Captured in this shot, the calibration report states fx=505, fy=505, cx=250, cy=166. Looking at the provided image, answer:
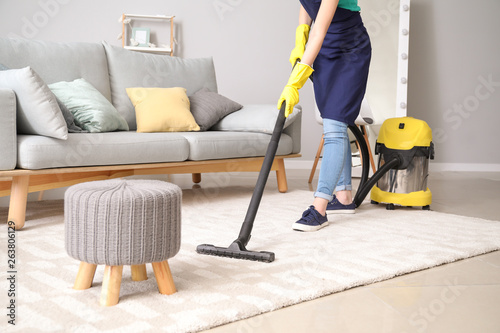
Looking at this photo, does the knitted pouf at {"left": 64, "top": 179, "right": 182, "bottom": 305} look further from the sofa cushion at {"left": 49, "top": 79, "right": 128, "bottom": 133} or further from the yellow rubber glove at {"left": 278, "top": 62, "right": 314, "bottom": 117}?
the sofa cushion at {"left": 49, "top": 79, "right": 128, "bottom": 133}

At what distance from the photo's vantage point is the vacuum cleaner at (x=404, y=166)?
2.73 m

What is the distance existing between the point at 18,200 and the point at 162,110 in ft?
3.43

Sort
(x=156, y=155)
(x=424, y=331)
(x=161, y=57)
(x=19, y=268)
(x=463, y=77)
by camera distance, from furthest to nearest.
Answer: (x=463, y=77)
(x=161, y=57)
(x=156, y=155)
(x=19, y=268)
(x=424, y=331)

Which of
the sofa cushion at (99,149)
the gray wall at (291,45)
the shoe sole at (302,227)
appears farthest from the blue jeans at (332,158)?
the gray wall at (291,45)

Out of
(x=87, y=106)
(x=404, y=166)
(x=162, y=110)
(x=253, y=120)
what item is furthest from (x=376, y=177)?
(x=87, y=106)

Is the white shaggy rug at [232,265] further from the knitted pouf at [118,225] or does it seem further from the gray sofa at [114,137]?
the gray sofa at [114,137]

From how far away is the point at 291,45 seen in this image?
4.83 meters

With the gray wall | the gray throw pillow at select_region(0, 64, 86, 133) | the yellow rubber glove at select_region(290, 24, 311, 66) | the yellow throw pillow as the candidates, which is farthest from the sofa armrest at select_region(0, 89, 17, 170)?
the gray wall

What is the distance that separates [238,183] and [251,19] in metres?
1.79

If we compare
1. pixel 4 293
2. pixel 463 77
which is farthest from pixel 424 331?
pixel 463 77

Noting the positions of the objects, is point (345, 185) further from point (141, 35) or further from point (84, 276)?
point (141, 35)

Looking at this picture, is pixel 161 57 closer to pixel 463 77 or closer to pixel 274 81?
pixel 274 81

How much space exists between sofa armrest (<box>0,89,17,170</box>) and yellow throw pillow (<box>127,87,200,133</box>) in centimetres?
89

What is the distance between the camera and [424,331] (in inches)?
46.2
